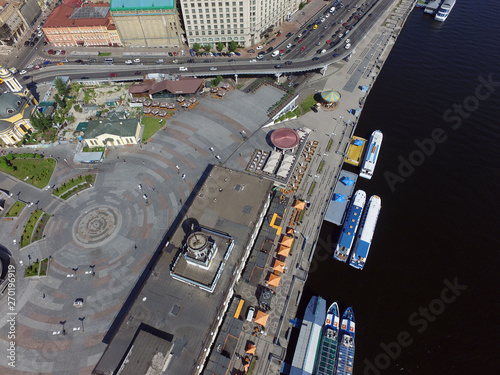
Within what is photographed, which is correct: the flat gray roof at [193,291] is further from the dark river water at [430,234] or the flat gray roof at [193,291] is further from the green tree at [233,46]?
the green tree at [233,46]

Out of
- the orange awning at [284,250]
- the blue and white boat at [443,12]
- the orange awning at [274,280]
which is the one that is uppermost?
the blue and white boat at [443,12]

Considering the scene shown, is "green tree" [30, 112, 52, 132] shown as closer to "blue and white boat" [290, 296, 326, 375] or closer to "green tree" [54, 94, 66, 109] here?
"green tree" [54, 94, 66, 109]

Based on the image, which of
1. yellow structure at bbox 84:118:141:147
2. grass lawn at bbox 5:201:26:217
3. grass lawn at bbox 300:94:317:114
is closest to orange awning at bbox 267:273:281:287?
yellow structure at bbox 84:118:141:147

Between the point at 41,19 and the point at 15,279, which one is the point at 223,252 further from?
the point at 41,19

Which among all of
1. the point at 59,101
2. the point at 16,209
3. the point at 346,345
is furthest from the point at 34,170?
the point at 346,345

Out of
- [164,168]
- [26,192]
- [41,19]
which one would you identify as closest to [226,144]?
[164,168]

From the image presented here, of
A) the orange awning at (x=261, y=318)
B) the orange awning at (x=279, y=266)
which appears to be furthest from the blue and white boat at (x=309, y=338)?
the orange awning at (x=279, y=266)

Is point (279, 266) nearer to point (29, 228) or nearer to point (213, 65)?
point (29, 228)
